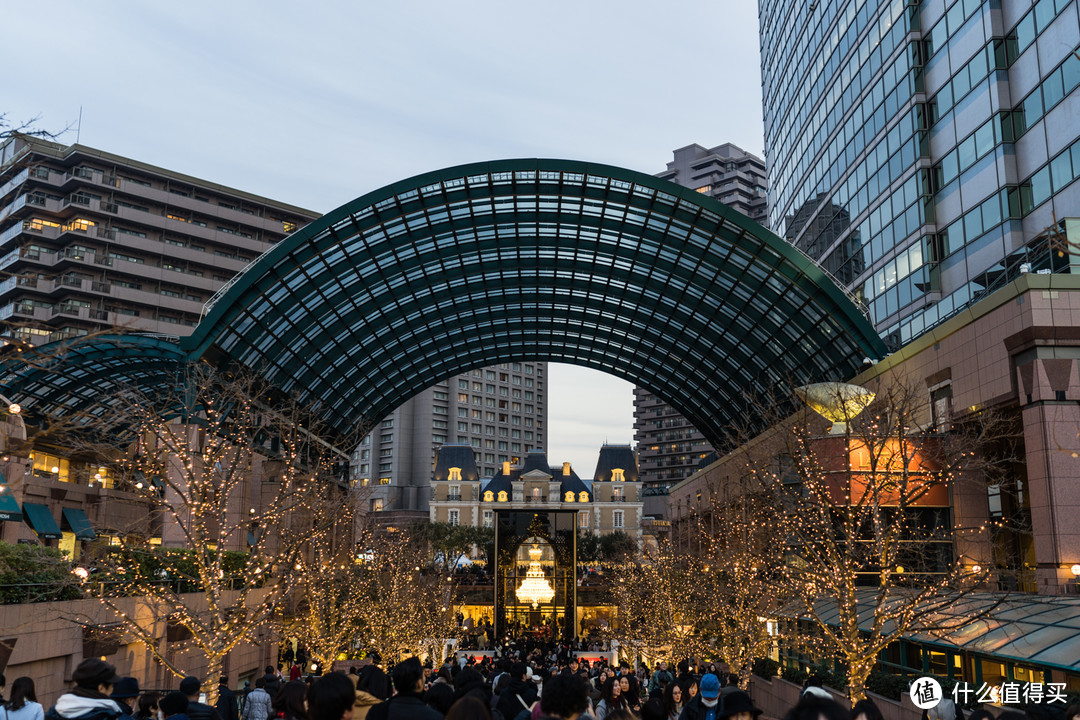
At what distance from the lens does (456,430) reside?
519ft

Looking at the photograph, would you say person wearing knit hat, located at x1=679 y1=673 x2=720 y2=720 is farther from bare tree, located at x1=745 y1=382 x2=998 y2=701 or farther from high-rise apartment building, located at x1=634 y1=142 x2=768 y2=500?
high-rise apartment building, located at x1=634 y1=142 x2=768 y2=500

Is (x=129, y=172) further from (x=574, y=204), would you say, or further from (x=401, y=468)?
(x=401, y=468)

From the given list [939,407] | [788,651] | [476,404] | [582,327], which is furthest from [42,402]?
[476,404]

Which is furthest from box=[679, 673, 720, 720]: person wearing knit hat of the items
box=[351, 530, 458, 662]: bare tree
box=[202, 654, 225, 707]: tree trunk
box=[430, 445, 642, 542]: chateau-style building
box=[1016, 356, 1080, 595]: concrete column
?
box=[430, 445, 642, 542]: chateau-style building

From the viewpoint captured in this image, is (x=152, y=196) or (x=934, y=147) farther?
(x=152, y=196)

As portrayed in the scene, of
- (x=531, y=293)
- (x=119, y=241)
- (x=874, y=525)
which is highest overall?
(x=119, y=241)

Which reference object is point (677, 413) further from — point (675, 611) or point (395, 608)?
point (395, 608)

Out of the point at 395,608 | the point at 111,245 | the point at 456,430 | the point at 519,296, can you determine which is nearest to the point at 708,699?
the point at 395,608

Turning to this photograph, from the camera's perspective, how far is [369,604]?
121ft

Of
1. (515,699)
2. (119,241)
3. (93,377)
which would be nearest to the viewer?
(515,699)

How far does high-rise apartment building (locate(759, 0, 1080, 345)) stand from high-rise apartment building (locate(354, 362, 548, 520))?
99.9 metres

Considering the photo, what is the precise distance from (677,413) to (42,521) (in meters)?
119

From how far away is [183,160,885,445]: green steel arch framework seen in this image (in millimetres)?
42938

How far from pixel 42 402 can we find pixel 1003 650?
154 feet
